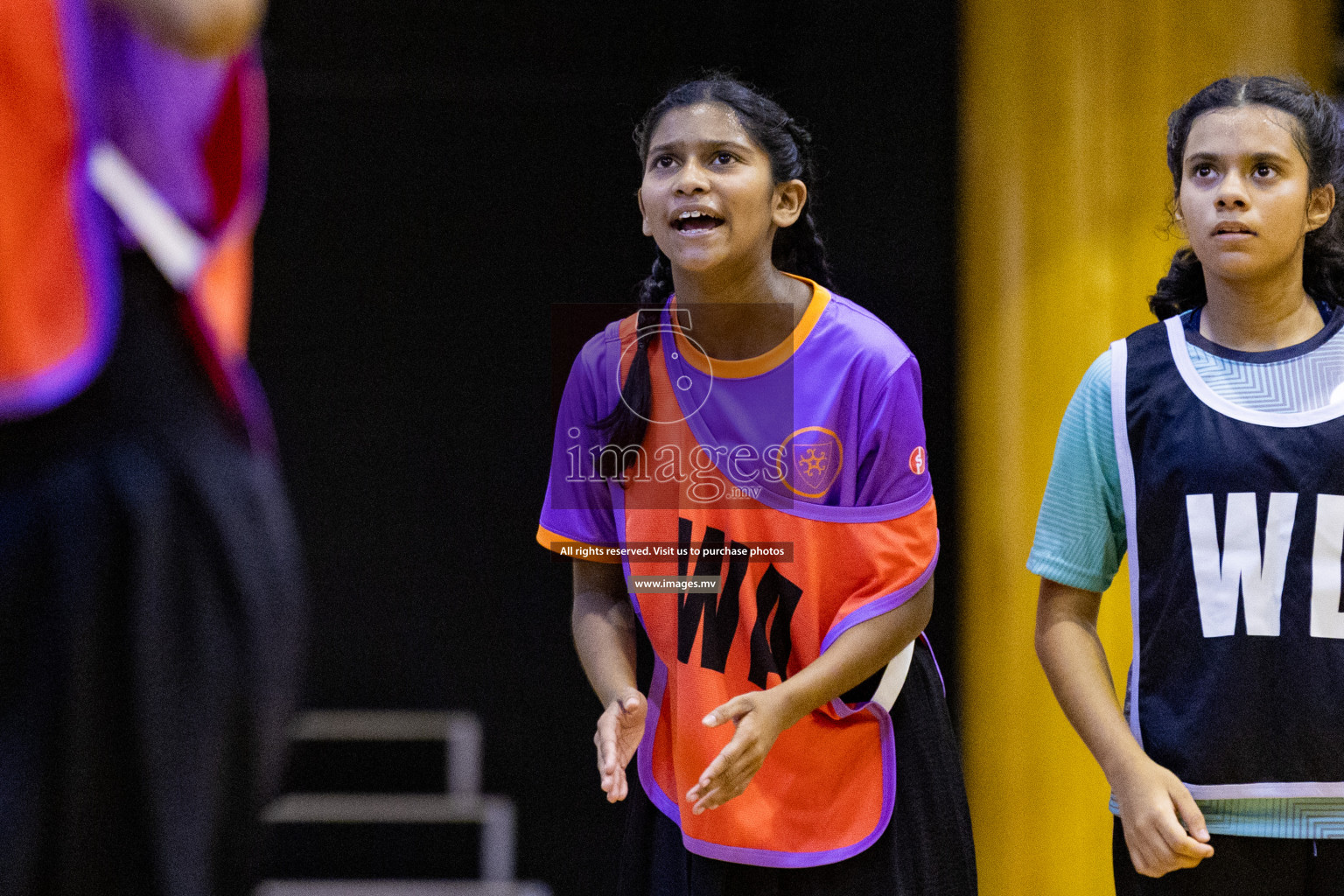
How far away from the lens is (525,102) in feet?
6.24

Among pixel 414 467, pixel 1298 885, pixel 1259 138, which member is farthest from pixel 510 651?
pixel 1259 138

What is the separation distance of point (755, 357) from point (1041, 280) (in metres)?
0.81

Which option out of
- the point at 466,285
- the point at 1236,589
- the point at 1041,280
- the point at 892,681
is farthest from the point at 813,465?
the point at 1041,280

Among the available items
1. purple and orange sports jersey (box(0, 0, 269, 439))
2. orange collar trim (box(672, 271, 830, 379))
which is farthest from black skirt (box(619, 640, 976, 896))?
purple and orange sports jersey (box(0, 0, 269, 439))

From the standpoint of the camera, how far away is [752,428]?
1.64 meters

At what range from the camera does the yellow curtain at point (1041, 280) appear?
7.08ft

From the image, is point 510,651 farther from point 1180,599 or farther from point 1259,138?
point 1259,138

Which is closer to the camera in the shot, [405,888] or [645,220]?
[645,220]

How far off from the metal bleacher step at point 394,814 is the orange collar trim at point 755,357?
0.69 metres

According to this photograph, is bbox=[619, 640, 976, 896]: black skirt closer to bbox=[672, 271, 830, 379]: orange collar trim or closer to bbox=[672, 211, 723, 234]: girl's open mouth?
bbox=[672, 271, 830, 379]: orange collar trim

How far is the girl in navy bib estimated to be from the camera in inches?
58.4

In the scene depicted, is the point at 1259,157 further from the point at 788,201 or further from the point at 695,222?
the point at 695,222

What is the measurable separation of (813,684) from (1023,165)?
1.13 meters

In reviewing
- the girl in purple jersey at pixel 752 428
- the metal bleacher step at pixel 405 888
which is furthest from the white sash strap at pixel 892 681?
the metal bleacher step at pixel 405 888
